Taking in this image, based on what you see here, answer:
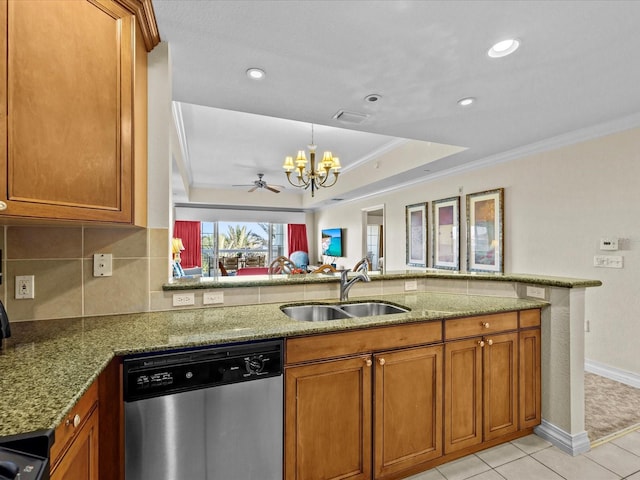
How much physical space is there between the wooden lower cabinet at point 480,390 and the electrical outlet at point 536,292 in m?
0.35

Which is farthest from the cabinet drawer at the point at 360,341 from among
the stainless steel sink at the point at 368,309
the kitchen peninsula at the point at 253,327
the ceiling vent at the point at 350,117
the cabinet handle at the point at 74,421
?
the ceiling vent at the point at 350,117

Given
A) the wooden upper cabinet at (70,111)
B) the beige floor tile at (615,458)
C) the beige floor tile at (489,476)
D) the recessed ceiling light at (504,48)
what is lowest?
the beige floor tile at (615,458)

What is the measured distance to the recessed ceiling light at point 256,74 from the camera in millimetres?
2066

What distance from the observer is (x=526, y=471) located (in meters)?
1.84

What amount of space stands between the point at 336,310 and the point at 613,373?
288cm

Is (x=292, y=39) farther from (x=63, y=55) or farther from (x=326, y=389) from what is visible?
(x=326, y=389)

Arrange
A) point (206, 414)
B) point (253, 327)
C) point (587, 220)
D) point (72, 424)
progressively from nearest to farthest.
Result: point (72, 424)
point (206, 414)
point (253, 327)
point (587, 220)

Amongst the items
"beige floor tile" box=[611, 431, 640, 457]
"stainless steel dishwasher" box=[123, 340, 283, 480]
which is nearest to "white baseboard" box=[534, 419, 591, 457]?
"beige floor tile" box=[611, 431, 640, 457]

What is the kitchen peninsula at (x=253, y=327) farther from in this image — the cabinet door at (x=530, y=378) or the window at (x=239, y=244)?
the window at (x=239, y=244)

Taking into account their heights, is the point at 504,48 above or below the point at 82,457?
above

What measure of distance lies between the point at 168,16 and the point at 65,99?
2.29ft

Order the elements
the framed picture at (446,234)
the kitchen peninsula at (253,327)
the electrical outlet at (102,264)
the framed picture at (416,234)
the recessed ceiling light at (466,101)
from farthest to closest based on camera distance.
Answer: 1. the framed picture at (416,234)
2. the framed picture at (446,234)
3. the recessed ceiling light at (466,101)
4. the electrical outlet at (102,264)
5. the kitchen peninsula at (253,327)

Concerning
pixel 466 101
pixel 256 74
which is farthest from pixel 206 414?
pixel 466 101

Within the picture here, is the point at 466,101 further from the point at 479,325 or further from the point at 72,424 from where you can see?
the point at 72,424
